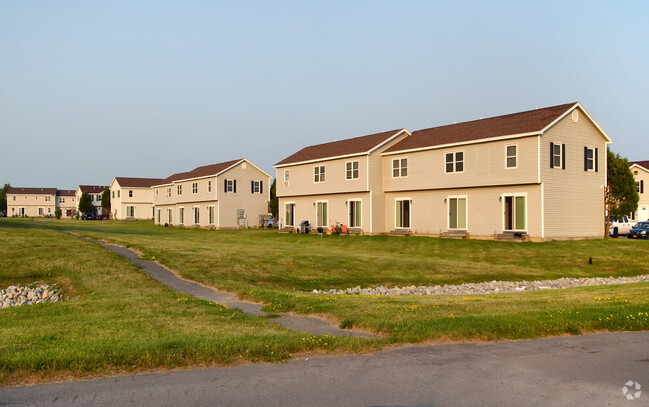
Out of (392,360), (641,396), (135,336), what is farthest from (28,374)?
(641,396)

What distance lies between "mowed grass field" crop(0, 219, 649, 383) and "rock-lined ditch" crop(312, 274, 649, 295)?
971mm

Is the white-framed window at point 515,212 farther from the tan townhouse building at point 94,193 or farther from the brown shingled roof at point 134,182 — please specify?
the tan townhouse building at point 94,193

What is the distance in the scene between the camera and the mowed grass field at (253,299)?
8875 millimetres

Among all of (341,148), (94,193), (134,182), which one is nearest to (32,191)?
(94,193)

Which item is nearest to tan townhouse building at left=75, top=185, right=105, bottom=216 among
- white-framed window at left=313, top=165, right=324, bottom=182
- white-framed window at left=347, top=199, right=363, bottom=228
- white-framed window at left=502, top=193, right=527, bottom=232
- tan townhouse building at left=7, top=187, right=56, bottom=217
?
tan townhouse building at left=7, top=187, right=56, bottom=217

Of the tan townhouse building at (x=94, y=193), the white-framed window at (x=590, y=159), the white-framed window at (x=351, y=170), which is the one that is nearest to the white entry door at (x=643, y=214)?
the white-framed window at (x=590, y=159)

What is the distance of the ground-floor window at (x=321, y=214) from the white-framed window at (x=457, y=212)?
1215cm

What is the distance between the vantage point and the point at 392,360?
877 centimetres

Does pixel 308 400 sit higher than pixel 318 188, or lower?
lower

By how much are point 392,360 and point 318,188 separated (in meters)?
A: 39.8

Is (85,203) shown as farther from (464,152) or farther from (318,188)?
(464,152)

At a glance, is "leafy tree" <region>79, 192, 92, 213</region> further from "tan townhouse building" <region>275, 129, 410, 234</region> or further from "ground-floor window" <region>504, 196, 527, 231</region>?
"ground-floor window" <region>504, 196, 527, 231</region>

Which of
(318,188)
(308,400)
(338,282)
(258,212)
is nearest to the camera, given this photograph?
(308,400)

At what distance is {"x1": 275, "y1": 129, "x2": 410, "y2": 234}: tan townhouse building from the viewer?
43812 mm
